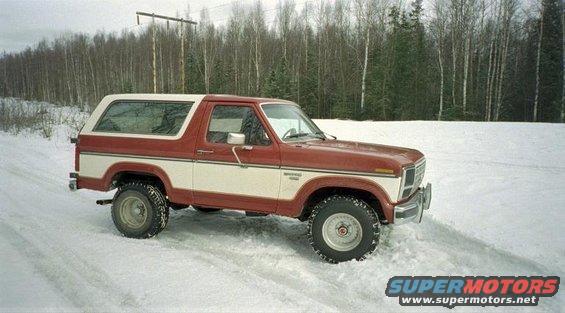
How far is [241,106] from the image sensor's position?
5.52 m

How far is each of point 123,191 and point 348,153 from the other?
10.9 feet

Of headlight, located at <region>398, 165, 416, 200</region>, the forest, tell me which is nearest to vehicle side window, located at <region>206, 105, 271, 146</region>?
headlight, located at <region>398, 165, 416, 200</region>

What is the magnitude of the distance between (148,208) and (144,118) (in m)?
1.29

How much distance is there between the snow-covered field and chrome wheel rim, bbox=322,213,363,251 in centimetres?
24

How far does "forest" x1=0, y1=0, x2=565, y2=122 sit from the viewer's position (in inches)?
1292

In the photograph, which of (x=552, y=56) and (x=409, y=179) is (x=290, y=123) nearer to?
(x=409, y=179)

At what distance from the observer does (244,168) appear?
209 inches

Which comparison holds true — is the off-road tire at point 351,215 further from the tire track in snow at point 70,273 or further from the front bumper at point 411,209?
the tire track in snow at point 70,273

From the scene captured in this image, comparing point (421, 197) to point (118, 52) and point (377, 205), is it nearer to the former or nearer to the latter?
point (377, 205)

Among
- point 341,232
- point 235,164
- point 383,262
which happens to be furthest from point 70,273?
point 383,262

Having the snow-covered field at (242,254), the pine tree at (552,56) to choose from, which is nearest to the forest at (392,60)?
the pine tree at (552,56)

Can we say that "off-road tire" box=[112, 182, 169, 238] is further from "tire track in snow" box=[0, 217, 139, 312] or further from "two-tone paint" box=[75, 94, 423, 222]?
"tire track in snow" box=[0, 217, 139, 312]

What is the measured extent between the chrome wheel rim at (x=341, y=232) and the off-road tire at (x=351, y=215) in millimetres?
38

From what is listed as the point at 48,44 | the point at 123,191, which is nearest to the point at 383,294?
the point at 123,191
